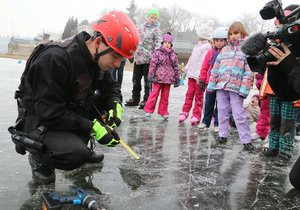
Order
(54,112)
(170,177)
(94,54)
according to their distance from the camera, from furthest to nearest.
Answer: (170,177) < (94,54) < (54,112)

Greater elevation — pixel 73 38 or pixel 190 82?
pixel 73 38

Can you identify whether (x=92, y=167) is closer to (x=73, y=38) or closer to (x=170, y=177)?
(x=170, y=177)

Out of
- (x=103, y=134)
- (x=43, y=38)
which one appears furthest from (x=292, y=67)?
(x=43, y=38)

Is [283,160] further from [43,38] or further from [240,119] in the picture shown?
[43,38]

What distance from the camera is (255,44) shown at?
9.46 ft

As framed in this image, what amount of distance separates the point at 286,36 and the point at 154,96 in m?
3.65

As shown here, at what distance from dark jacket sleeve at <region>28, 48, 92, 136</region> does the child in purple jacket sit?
3512 millimetres

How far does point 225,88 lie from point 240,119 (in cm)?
48

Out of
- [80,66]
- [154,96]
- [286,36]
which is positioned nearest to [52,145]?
[80,66]

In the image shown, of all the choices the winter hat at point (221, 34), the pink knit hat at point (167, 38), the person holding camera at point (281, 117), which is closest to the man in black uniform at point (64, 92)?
the person holding camera at point (281, 117)

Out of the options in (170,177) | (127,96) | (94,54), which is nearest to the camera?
(94,54)

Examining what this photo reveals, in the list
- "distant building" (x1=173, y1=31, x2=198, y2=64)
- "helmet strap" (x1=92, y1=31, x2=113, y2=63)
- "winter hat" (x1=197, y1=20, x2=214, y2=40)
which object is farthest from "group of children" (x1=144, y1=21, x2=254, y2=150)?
"distant building" (x1=173, y1=31, x2=198, y2=64)

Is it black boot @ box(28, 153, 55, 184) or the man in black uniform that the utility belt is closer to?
the man in black uniform

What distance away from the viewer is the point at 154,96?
20.1ft
